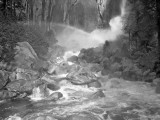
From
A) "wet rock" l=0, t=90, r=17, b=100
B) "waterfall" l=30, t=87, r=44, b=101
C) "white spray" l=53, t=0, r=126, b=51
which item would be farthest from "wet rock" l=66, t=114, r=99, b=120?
"white spray" l=53, t=0, r=126, b=51

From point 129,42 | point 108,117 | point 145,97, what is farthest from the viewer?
point 129,42

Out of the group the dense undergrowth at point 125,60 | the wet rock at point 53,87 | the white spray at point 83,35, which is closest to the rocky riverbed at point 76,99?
the wet rock at point 53,87

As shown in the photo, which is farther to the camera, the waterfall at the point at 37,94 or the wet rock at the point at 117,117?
the waterfall at the point at 37,94

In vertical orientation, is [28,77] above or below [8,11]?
below

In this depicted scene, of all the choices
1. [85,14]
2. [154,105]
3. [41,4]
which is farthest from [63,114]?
[85,14]

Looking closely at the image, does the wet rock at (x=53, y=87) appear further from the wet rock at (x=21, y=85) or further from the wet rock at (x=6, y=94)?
the wet rock at (x=6, y=94)

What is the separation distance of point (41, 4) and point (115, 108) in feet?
87.5

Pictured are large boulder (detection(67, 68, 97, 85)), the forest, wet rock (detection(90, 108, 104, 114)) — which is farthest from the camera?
large boulder (detection(67, 68, 97, 85))

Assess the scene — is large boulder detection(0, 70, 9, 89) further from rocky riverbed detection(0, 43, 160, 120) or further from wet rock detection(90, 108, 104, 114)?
wet rock detection(90, 108, 104, 114)

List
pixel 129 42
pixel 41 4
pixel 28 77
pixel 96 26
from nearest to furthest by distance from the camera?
1. pixel 28 77
2. pixel 129 42
3. pixel 41 4
4. pixel 96 26

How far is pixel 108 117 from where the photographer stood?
36.1 feet

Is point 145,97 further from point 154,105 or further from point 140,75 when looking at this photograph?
point 140,75

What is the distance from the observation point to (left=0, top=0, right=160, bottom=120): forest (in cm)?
1374

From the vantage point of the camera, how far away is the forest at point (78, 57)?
1374cm
